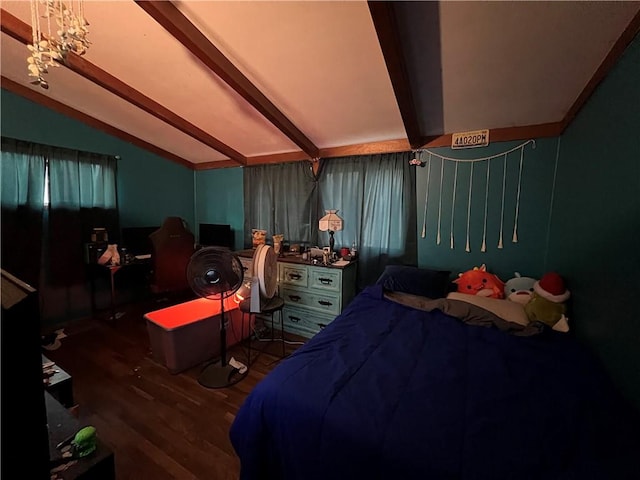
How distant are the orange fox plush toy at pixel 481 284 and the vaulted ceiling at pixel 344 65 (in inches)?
48.4

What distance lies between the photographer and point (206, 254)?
6.86 feet

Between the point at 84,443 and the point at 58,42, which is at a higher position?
the point at 58,42

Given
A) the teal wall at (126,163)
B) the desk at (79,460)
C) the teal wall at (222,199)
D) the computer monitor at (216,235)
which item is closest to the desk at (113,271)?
the teal wall at (126,163)

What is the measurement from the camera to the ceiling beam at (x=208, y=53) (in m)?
1.63

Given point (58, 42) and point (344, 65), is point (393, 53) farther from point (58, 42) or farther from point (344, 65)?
point (58, 42)

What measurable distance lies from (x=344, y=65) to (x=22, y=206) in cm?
345

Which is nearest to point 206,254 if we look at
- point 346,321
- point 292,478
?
point 346,321

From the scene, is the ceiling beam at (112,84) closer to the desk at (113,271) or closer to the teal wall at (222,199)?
the teal wall at (222,199)

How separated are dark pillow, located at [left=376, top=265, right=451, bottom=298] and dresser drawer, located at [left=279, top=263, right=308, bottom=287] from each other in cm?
85

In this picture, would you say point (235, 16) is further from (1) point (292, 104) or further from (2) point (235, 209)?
(2) point (235, 209)

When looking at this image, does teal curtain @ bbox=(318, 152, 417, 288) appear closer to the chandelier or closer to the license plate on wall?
the license plate on wall

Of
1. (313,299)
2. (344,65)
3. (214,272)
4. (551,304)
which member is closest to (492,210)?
(551,304)

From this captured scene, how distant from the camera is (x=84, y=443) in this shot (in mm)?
894

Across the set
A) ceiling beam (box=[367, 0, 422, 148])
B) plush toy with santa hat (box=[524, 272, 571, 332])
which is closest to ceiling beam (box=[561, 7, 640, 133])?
ceiling beam (box=[367, 0, 422, 148])
